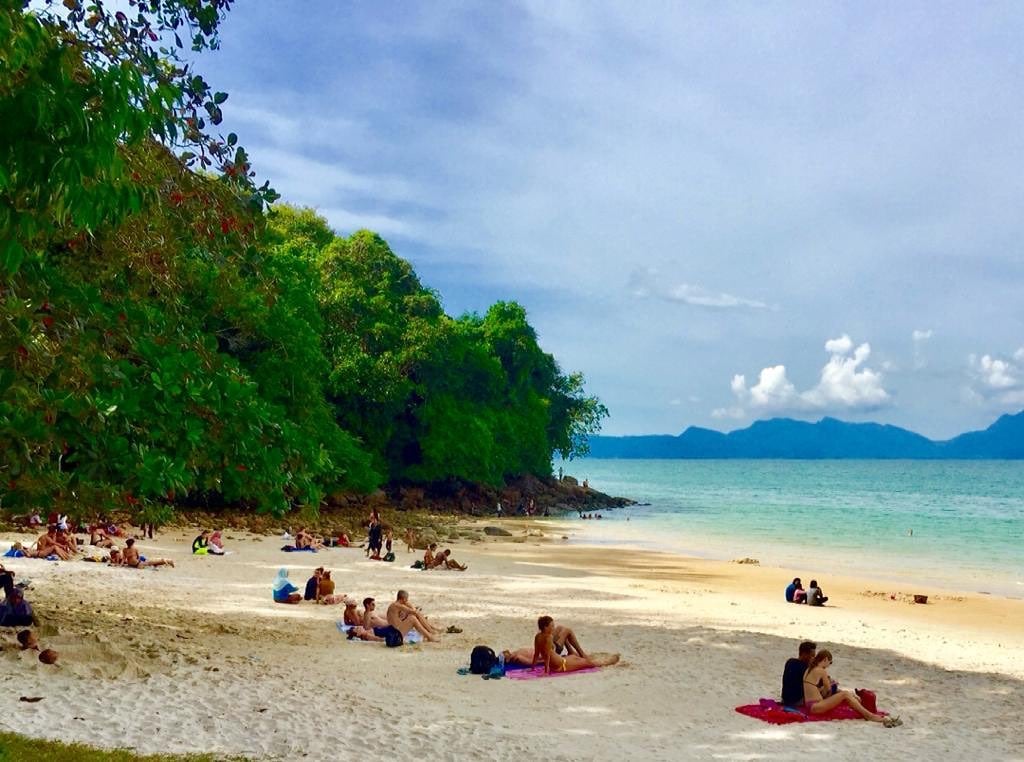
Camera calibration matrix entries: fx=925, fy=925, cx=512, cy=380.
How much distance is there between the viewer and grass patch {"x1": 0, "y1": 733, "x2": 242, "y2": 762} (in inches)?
293

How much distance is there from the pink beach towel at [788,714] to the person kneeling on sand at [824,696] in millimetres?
64

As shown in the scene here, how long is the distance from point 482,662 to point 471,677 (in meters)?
0.27

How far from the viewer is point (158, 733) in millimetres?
9016

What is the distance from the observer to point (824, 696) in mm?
11766

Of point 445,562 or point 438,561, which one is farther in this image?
point 445,562

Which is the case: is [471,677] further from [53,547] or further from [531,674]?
[53,547]

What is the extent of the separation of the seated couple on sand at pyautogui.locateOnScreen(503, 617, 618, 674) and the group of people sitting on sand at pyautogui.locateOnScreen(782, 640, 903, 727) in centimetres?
308

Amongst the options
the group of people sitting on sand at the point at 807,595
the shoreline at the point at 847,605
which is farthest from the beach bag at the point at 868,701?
the group of people sitting on sand at the point at 807,595

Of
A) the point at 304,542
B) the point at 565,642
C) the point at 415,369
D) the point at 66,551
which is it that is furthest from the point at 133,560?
the point at 415,369

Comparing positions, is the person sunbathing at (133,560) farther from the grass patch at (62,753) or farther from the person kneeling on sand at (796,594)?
the person kneeling on sand at (796,594)

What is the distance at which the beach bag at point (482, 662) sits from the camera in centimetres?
1327

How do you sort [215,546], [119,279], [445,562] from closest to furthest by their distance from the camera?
1. [119,279]
2. [215,546]
3. [445,562]

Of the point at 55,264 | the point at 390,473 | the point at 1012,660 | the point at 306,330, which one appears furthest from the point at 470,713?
the point at 390,473

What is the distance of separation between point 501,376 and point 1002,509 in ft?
163
